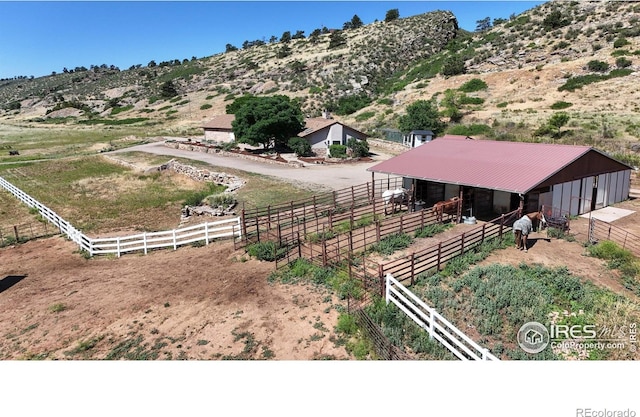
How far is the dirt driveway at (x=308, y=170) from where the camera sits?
3212 centimetres

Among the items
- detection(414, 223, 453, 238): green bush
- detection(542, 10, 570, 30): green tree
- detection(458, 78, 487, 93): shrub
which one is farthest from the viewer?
detection(542, 10, 570, 30): green tree

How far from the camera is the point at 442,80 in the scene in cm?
7012

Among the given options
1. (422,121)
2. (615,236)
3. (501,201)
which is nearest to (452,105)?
(422,121)

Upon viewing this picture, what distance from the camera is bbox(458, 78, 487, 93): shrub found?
2426 inches

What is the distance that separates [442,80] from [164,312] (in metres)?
67.3

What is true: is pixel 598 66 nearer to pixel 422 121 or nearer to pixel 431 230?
pixel 422 121

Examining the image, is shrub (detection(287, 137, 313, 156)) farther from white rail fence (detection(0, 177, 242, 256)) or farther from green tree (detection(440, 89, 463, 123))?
white rail fence (detection(0, 177, 242, 256))

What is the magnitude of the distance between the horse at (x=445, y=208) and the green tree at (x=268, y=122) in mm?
29250

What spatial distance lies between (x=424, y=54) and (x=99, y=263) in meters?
88.5

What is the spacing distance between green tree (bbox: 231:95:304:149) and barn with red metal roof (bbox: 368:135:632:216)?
81.9ft

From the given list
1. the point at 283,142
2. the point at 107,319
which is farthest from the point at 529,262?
the point at 283,142

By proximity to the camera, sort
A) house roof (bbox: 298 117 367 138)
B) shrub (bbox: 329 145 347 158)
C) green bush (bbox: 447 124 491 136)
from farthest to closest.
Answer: house roof (bbox: 298 117 367 138) → green bush (bbox: 447 124 491 136) → shrub (bbox: 329 145 347 158)

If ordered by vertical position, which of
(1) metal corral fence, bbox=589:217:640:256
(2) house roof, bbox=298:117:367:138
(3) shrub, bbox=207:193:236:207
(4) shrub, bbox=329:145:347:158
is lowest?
(1) metal corral fence, bbox=589:217:640:256

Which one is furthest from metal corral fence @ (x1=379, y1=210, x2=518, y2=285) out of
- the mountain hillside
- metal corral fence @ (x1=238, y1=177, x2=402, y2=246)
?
the mountain hillside
